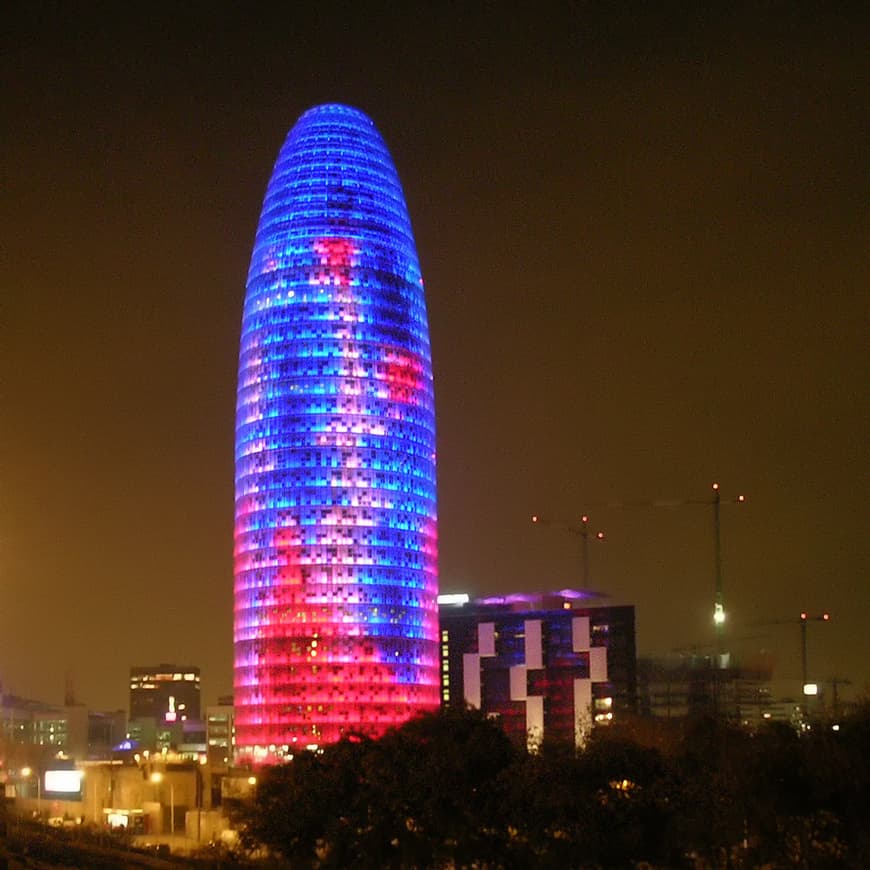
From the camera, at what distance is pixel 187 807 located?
18512 centimetres

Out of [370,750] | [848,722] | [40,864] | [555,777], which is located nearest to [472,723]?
Result: [370,750]

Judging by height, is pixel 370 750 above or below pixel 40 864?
above

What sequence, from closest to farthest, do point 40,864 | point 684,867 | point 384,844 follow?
point 684,867
point 384,844
point 40,864

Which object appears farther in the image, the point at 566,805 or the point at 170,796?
the point at 170,796

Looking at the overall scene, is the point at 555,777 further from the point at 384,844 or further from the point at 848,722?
the point at 848,722

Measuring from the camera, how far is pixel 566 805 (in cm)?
7331

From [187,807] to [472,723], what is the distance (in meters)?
107

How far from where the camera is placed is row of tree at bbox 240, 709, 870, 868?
72.0m

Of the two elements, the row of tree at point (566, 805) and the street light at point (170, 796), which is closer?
the row of tree at point (566, 805)

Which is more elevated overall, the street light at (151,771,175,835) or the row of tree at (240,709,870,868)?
the row of tree at (240,709,870,868)

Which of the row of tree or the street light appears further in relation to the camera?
the street light

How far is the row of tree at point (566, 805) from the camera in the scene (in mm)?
72000

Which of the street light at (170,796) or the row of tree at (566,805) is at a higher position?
the row of tree at (566,805)

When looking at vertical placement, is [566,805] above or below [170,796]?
above
